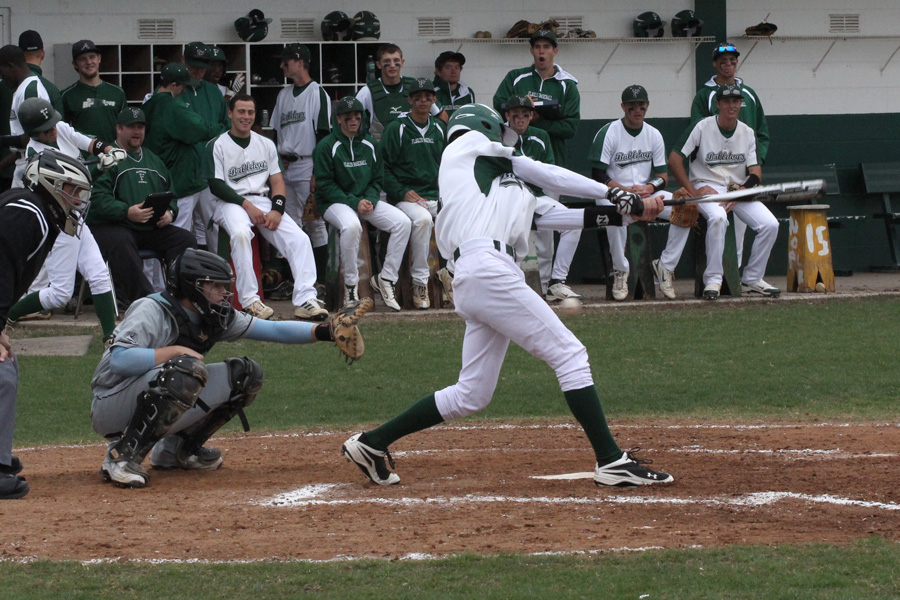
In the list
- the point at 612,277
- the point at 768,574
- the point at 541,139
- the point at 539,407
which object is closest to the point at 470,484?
the point at 768,574

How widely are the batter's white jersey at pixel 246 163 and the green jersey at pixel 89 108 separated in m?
1.08

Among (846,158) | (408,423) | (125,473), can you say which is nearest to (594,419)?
(408,423)

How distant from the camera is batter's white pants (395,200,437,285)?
1192 centimetres

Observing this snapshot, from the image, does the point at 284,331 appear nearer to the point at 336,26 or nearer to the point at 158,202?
the point at 158,202

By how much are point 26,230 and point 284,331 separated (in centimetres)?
128

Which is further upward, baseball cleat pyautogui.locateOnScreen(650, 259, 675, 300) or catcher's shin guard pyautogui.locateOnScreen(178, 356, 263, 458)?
baseball cleat pyautogui.locateOnScreen(650, 259, 675, 300)

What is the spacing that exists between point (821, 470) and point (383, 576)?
2653 millimetres

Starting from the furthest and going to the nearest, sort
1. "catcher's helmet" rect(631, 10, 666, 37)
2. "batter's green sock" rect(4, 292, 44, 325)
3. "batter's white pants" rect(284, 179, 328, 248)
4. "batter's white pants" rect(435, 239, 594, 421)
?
"catcher's helmet" rect(631, 10, 666, 37) → "batter's white pants" rect(284, 179, 328, 248) → "batter's green sock" rect(4, 292, 44, 325) → "batter's white pants" rect(435, 239, 594, 421)

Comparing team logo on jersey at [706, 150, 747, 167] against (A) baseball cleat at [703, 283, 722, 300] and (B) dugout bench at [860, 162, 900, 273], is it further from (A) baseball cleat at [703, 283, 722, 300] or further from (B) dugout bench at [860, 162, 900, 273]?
(B) dugout bench at [860, 162, 900, 273]

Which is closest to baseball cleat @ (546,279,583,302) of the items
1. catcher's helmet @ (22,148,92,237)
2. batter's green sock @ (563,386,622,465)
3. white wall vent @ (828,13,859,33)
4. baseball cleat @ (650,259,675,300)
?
baseball cleat @ (650,259,675,300)

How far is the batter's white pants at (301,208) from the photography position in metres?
12.7

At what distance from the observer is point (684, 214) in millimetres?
12297

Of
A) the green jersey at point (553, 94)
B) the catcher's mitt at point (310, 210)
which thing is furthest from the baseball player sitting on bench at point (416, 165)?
the green jersey at point (553, 94)

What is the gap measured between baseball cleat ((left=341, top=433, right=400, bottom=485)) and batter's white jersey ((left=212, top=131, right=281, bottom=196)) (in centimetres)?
591
